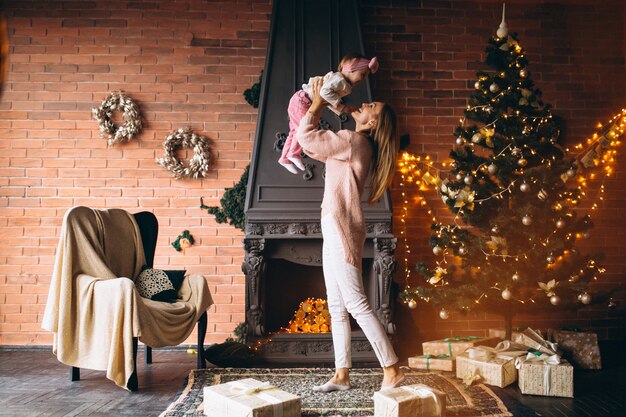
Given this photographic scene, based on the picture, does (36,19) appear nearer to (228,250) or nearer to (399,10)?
(228,250)

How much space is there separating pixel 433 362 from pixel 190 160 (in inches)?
105

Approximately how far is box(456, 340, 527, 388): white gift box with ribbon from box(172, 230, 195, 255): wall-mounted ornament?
247cm

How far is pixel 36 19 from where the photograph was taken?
4.63 metres

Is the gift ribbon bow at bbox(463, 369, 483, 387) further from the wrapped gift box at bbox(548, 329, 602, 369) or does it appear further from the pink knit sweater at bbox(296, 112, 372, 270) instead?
the pink knit sweater at bbox(296, 112, 372, 270)

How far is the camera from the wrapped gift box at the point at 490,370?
10.3ft

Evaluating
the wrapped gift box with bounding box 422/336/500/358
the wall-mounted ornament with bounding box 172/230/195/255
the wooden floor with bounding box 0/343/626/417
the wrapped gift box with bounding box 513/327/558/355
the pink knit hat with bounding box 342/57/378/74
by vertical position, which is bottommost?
the wooden floor with bounding box 0/343/626/417

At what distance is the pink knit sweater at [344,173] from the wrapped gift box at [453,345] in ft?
4.80

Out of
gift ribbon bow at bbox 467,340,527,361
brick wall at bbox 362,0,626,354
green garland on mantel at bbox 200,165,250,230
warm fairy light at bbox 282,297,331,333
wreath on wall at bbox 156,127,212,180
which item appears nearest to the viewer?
gift ribbon bow at bbox 467,340,527,361

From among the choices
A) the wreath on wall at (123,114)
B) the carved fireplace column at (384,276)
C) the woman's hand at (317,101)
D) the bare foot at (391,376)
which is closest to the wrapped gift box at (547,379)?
the bare foot at (391,376)

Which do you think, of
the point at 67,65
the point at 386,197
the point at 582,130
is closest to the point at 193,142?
the point at 67,65

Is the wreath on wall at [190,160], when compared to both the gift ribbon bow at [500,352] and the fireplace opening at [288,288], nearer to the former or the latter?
the fireplace opening at [288,288]

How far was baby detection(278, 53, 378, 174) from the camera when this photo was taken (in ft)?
8.42

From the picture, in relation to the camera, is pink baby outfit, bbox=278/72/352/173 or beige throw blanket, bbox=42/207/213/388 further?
beige throw blanket, bbox=42/207/213/388

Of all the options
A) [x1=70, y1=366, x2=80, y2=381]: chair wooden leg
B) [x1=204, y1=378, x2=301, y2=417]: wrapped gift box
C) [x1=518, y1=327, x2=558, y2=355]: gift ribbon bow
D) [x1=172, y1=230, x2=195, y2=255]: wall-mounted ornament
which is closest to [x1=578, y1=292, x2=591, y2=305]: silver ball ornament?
[x1=518, y1=327, x2=558, y2=355]: gift ribbon bow
